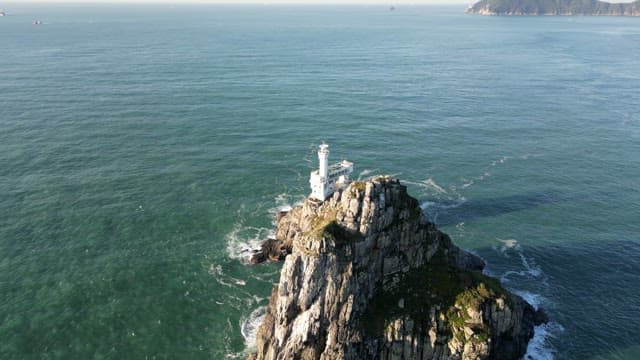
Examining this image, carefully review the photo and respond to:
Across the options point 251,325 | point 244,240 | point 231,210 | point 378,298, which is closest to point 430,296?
point 378,298

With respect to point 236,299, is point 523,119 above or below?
above

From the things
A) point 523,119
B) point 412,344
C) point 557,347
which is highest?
point 523,119

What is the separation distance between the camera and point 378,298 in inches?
3292

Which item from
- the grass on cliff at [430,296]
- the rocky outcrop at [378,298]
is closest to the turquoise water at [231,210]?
the rocky outcrop at [378,298]

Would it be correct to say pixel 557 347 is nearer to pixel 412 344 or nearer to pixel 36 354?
pixel 412 344

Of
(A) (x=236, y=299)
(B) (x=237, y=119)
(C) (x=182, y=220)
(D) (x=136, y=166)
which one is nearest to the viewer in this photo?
(A) (x=236, y=299)

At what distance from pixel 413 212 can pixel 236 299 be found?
3894cm

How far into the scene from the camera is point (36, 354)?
83.3 m

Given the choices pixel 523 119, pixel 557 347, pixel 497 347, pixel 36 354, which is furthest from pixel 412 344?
pixel 523 119

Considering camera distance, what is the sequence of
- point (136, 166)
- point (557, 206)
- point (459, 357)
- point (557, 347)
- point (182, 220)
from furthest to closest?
point (136, 166) → point (557, 206) → point (182, 220) → point (557, 347) → point (459, 357)

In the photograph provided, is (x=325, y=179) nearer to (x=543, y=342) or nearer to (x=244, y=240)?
(x=244, y=240)

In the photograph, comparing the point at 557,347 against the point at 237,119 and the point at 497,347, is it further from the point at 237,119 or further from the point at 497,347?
the point at 237,119

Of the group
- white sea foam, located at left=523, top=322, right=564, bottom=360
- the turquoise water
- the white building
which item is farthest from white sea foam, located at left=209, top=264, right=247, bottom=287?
white sea foam, located at left=523, top=322, right=564, bottom=360

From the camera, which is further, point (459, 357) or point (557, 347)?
point (557, 347)
